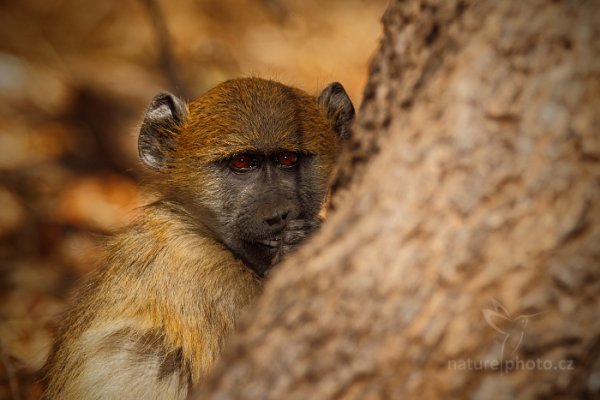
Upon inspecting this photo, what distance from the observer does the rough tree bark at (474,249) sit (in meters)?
1.93

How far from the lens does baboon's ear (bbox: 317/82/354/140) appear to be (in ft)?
14.5

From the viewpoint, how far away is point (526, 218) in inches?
76.5

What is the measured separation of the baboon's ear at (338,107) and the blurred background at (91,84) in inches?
76.1

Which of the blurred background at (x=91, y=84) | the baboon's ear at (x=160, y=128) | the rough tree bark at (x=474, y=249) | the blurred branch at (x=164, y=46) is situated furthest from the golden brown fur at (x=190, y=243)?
the blurred branch at (x=164, y=46)

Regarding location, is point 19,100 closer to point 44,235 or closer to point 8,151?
point 8,151

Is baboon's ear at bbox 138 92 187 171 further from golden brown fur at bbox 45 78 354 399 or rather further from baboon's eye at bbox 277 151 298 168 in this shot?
baboon's eye at bbox 277 151 298 168

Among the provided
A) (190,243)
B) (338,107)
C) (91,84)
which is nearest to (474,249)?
(190,243)

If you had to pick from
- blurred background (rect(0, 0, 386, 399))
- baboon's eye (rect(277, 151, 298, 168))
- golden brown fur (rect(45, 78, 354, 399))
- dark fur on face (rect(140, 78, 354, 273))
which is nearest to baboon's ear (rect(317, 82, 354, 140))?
golden brown fur (rect(45, 78, 354, 399))

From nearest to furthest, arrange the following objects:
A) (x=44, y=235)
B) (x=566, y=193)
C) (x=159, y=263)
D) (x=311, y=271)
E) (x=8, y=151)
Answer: (x=566, y=193) → (x=311, y=271) → (x=159, y=263) → (x=44, y=235) → (x=8, y=151)

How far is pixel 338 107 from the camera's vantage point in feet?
14.6

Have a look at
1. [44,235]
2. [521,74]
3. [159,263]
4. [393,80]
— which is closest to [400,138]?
[393,80]

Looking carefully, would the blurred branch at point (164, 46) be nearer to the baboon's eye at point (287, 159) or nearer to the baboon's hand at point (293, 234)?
the baboon's eye at point (287, 159)

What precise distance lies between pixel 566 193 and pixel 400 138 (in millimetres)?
Answer: 509

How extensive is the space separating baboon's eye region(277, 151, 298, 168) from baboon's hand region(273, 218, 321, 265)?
0.61 m
